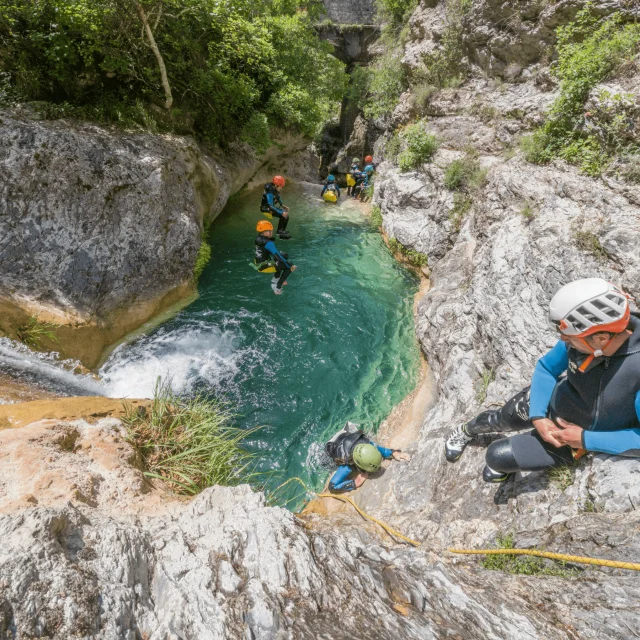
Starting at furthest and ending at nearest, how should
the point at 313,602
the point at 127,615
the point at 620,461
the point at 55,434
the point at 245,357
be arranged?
the point at 245,357, the point at 55,434, the point at 620,461, the point at 313,602, the point at 127,615

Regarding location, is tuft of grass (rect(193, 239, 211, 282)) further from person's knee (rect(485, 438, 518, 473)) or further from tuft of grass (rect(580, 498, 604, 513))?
tuft of grass (rect(580, 498, 604, 513))

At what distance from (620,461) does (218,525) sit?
3138 mm

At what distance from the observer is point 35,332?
596 centimetres

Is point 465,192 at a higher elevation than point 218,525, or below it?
higher

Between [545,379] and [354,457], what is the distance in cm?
318

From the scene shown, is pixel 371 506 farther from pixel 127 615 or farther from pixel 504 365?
pixel 127 615

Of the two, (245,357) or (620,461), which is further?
(245,357)

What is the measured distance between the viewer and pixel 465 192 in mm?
9258

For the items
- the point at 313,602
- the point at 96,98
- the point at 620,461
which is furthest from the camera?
the point at 96,98

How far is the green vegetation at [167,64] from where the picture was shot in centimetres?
699

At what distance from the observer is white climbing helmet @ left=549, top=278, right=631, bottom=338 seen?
2.14m

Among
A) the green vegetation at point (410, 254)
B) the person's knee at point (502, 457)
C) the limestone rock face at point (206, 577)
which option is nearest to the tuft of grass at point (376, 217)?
the green vegetation at point (410, 254)

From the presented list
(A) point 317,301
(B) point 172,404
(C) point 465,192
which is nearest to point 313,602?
(B) point 172,404

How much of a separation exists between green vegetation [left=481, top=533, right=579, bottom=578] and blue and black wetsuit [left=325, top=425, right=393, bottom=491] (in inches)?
109
